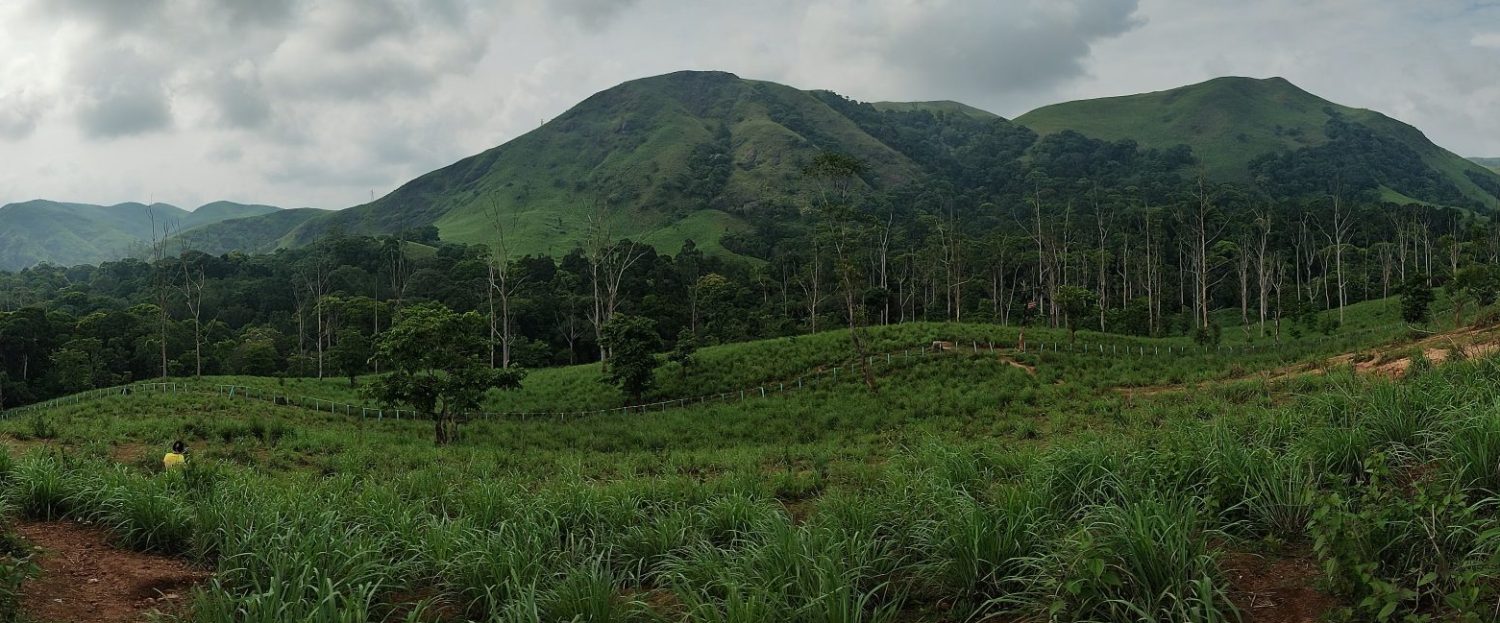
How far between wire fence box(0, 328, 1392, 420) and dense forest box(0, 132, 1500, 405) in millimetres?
2907

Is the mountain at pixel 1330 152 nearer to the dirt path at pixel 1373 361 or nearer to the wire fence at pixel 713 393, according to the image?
the wire fence at pixel 713 393

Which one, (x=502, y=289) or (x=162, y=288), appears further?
(x=502, y=289)

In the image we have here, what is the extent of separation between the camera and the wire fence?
2988 centimetres

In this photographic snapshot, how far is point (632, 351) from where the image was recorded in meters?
31.9

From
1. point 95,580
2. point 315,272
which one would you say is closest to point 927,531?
point 95,580

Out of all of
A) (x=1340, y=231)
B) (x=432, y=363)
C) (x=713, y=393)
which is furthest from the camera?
(x=1340, y=231)

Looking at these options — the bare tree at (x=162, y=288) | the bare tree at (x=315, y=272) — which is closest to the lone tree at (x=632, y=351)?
the bare tree at (x=162, y=288)

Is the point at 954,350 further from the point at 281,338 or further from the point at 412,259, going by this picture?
the point at 412,259

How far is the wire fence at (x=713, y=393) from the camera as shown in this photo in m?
29.9

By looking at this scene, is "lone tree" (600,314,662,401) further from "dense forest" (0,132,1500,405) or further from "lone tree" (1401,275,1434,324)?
"lone tree" (1401,275,1434,324)

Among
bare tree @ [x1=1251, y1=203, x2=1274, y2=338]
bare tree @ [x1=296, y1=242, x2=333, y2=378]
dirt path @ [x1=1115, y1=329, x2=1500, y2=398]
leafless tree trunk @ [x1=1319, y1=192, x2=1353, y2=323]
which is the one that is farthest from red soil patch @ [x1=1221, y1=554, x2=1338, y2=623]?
leafless tree trunk @ [x1=1319, y1=192, x2=1353, y2=323]

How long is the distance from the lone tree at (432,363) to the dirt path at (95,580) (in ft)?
57.8

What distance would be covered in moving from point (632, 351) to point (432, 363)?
9910 millimetres

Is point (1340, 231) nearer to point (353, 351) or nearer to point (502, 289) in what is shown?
point (502, 289)
